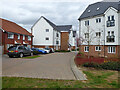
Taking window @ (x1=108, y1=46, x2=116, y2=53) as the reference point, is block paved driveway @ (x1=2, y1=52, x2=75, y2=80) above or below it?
below

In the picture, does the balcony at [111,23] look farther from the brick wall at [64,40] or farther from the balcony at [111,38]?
the brick wall at [64,40]

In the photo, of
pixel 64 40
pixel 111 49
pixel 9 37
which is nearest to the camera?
pixel 111 49

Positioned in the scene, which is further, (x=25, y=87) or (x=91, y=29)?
(x=91, y=29)

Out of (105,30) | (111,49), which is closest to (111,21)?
(105,30)

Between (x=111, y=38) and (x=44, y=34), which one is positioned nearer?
(x=111, y=38)

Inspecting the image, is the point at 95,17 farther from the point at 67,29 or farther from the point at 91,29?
the point at 67,29

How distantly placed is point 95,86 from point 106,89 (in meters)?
0.46

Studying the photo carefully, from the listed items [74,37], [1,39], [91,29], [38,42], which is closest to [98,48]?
[91,29]

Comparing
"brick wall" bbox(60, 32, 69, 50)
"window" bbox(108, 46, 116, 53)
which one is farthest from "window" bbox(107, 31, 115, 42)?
"brick wall" bbox(60, 32, 69, 50)

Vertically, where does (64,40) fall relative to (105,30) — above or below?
below

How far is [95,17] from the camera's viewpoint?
20.4m

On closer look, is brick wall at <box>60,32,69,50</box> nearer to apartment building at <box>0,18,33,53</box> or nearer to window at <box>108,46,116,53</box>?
apartment building at <box>0,18,33,53</box>

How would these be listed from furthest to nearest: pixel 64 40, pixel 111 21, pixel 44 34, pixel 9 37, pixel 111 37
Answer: pixel 64 40, pixel 44 34, pixel 9 37, pixel 111 37, pixel 111 21

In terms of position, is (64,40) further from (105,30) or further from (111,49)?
(111,49)
